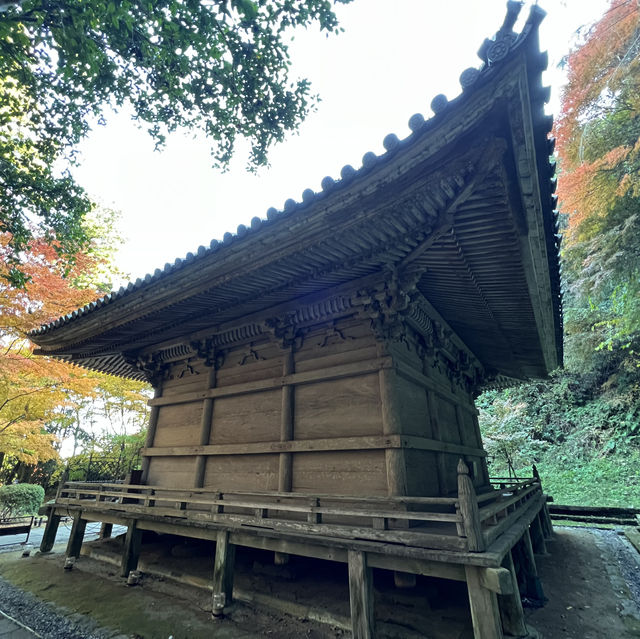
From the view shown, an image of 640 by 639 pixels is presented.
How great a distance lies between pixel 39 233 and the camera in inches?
486

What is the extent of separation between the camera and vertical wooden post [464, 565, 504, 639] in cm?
323

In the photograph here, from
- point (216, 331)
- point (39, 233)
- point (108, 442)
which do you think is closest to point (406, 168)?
point (216, 331)

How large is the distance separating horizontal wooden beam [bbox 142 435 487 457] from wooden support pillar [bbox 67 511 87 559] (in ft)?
7.88

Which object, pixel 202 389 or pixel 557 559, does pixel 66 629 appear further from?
pixel 557 559

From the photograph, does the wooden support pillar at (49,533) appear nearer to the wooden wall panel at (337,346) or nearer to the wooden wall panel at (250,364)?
the wooden wall panel at (250,364)

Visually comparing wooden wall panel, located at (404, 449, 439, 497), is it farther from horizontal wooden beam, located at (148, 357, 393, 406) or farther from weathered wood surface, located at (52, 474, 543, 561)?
horizontal wooden beam, located at (148, 357, 393, 406)

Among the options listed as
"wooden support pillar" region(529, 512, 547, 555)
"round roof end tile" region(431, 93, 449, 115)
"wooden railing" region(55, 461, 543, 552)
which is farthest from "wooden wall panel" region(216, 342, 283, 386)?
"wooden support pillar" region(529, 512, 547, 555)

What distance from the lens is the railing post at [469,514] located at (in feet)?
11.3

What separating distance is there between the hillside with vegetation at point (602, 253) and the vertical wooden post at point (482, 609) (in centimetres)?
1009

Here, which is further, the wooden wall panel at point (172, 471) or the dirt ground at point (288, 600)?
the wooden wall panel at point (172, 471)

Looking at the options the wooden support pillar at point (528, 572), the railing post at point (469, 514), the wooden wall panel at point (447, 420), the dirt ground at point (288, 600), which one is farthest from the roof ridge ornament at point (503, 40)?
the wooden support pillar at point (528, 572)

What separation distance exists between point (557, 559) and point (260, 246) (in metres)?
9.81

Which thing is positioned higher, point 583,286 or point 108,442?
point 583,286

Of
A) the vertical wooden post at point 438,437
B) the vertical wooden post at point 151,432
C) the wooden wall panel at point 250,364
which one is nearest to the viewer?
the vertical wooden post at point 438,437
